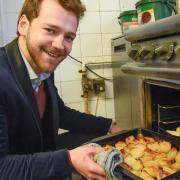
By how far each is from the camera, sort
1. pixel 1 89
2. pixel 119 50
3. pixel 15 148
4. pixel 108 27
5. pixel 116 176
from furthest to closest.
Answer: pixel 108 27
pixel 119 50
pixel 15 148
pixel 1 89
pixel 116 176

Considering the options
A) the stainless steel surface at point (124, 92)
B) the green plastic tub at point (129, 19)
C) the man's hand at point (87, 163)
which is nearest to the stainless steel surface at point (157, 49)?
the man's hand at point (87, 163)

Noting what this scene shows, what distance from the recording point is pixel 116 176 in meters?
0.79

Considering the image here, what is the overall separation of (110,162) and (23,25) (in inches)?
24.2

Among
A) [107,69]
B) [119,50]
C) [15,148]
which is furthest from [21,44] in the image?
[107,69]

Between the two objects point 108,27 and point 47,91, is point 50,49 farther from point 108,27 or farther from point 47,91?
point 108,27

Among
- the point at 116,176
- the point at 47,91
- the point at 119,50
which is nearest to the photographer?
the point at 116,176

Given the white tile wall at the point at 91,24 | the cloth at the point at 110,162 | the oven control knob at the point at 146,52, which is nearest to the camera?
the cloth at the point at 110,162

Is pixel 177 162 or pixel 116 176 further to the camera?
pixel 177 162

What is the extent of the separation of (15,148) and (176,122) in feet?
2.50

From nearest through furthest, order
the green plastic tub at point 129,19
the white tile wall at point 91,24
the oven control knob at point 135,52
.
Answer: the oven control knob at point 135,52
the green plastic tub at point 129,19
the white tile wall at point 91,24

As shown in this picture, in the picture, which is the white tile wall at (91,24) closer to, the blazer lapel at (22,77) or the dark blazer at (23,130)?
the dark blazer at (23,130)

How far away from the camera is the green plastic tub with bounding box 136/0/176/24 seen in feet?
5.44

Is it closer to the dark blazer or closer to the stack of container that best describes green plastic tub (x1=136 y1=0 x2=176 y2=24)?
the stack of container

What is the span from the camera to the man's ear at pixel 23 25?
3.45ft
